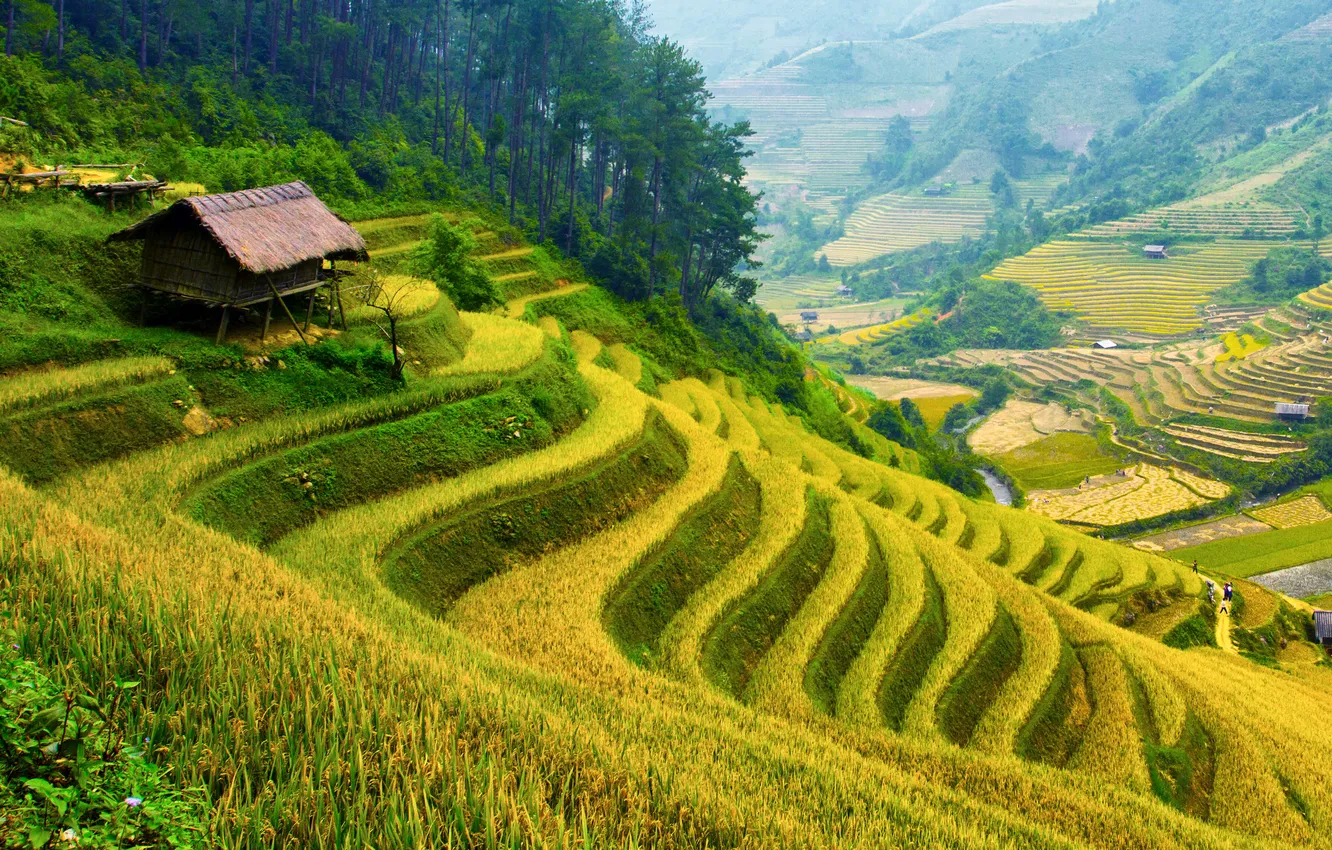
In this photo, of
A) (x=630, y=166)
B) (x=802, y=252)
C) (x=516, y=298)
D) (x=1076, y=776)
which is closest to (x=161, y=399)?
(x=1076, y=776)

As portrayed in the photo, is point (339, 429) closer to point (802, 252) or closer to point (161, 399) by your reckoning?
point (161, 399)

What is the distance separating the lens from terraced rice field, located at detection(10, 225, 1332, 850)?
4617 mm

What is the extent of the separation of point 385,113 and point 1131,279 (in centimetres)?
6491

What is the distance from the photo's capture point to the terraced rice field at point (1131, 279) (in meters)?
67.2

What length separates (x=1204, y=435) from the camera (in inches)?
1811

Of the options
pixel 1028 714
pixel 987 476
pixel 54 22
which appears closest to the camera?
pixel 1028 714

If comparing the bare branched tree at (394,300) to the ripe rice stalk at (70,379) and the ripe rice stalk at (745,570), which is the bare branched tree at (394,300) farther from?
the ripe rice stalk at (745,570)

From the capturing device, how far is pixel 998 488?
133 feet

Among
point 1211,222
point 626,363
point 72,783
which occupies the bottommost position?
point 626,363

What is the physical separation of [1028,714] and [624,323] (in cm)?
1936

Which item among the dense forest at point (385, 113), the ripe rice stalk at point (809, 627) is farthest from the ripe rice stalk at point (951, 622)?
the dense forest at point (385, 113)

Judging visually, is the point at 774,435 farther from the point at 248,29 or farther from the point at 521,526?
the point at 248,29

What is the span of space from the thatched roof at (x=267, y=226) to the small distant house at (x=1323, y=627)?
76.5 ft

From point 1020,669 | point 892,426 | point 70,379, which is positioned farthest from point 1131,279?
point 70,379
